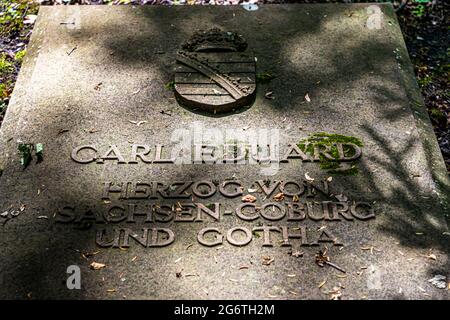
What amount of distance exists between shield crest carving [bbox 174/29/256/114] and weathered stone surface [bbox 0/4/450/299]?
0.09m

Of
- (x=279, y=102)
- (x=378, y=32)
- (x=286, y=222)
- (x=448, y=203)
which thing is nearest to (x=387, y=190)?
(x=448, y=203)

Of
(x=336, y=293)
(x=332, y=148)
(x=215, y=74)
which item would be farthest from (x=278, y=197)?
(x=215, y=74)

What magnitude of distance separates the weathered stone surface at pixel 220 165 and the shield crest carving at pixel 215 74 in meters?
0.09

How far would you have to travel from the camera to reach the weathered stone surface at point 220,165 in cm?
307

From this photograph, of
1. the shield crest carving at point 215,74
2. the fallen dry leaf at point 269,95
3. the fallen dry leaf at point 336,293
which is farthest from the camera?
the fallen dry leaf at point 269,95

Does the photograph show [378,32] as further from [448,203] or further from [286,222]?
[286,222]

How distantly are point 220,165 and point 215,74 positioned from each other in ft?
2.42

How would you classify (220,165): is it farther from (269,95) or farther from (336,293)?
(336,293)

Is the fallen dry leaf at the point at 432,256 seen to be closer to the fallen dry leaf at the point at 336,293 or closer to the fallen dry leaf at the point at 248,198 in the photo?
the fallen dry leaf at the point at 336,293

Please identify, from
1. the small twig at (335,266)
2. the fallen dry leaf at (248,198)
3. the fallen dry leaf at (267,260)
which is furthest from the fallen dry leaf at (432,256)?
the fallen dry leaf at (248,198)

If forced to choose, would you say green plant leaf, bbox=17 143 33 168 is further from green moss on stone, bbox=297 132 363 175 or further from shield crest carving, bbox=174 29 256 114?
green moss on stone, bbox=297 132 363 175

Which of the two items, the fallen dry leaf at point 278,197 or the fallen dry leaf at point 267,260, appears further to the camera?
the fallen dry leaf at point 278,197

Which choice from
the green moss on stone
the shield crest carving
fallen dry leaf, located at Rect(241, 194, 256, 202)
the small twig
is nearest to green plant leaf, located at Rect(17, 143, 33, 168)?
the shield crest carving
